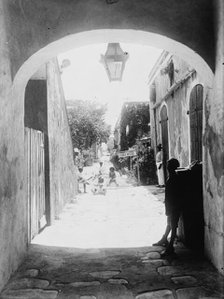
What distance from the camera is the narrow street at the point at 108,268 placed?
3.14 metres

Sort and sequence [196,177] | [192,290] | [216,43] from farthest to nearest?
1. [196,177]
2. [216,43]
3. [192,290]

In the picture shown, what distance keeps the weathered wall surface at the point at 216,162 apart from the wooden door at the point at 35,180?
2975 mm

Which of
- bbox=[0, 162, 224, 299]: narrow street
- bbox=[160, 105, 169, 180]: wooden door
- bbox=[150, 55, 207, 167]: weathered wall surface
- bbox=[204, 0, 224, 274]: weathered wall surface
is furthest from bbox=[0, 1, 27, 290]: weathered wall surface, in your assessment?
bbox=[160, 105, 169, 180]: wooden door

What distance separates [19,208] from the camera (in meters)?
3.97

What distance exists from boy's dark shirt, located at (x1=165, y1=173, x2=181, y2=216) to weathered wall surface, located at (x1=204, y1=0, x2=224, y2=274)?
1.62 ft

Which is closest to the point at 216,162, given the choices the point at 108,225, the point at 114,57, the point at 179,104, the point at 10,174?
the point at 114,57

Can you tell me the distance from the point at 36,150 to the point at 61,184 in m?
2.87

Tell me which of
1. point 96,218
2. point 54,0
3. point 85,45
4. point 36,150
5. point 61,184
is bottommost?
point 96,218

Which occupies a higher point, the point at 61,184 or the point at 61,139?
the point at 61,139

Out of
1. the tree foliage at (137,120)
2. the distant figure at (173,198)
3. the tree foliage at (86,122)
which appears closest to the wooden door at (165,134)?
the distant figure at (173,198)

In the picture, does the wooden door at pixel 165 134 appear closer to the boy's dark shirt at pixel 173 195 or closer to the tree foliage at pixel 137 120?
the boy's dark shirt at pixel 173 195

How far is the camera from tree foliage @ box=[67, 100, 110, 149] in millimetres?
35438

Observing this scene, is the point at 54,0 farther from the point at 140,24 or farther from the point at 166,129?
the point at 166,129

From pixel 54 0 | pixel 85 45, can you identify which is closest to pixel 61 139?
pixel 85 45
